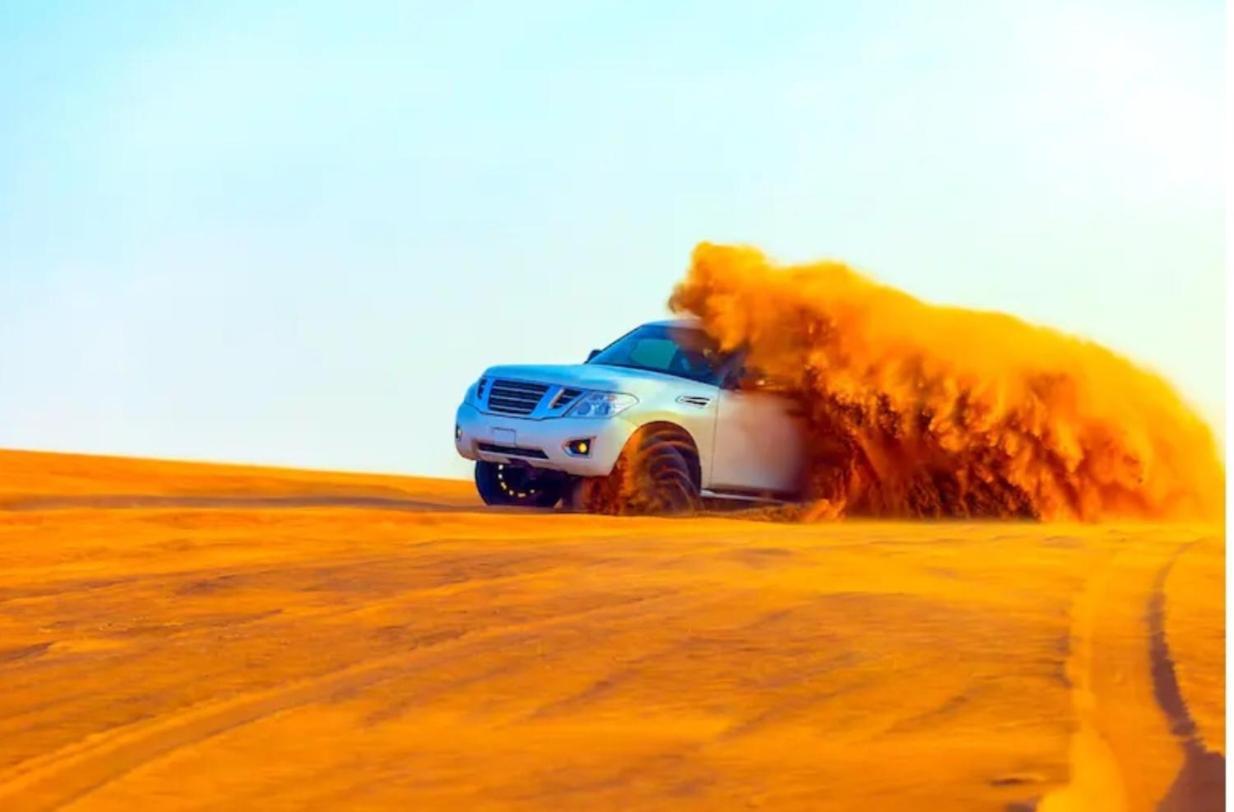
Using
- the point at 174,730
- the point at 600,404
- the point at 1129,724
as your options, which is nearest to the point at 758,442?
the point at 600,404

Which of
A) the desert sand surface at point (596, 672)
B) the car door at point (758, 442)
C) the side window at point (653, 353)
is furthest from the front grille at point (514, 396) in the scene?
the desert sand surface at point (596, 672)

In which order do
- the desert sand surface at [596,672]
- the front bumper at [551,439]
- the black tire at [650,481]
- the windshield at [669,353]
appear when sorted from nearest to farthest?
the desert sand surface at [596,672] < the front bumper at [551,439] < the black tire at [650,481] < the windshield at [669,353]

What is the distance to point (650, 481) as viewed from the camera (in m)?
14.9

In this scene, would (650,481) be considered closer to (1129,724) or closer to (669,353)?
(669,353)

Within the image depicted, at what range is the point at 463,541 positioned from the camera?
11758 mm

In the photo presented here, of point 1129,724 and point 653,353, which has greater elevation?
point 653,353

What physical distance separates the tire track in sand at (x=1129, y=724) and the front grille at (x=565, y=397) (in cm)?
587

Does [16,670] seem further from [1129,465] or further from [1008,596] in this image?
[1129,465]

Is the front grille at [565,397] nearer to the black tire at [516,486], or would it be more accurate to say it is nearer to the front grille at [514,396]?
the front grille at [514,396]

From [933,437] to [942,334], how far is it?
1.02 m

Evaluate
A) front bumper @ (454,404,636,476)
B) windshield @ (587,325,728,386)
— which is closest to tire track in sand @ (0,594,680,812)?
front bumper @ (454,404,636,476)

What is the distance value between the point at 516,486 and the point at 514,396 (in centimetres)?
151

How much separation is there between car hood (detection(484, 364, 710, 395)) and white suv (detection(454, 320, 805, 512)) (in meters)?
0.01

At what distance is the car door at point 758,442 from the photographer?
15.2 m
